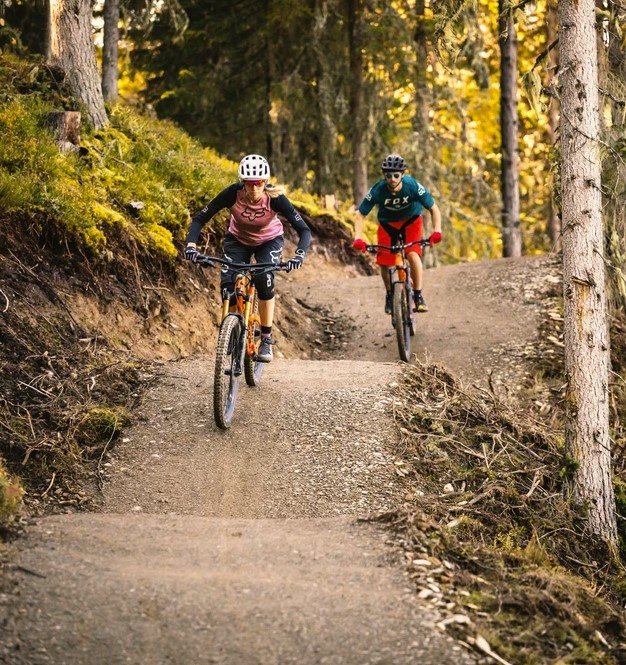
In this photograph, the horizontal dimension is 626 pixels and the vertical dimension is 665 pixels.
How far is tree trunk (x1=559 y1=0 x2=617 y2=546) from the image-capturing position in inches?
348

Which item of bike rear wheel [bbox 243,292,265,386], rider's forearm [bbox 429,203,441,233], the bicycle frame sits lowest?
bike rear wheel [bbox 243,292,265,386]

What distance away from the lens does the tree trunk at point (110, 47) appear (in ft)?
55.9

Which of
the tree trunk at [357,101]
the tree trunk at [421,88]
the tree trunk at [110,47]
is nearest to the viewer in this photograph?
the tree trunk at [110,47]

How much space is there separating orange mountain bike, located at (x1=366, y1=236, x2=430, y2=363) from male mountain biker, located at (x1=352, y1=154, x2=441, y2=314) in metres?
0.13

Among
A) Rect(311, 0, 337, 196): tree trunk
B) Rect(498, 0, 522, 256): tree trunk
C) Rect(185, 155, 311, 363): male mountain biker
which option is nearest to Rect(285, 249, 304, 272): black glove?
Rect(185, 155, 311, 363): male mountain biker

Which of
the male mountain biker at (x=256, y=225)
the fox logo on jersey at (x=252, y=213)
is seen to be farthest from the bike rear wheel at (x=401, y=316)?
the fox logo on jersey at (x=252, y=213)

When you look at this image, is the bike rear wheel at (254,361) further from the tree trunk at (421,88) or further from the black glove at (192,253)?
the tree trunk at (421,88)

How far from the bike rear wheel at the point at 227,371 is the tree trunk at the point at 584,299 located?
3162 mm

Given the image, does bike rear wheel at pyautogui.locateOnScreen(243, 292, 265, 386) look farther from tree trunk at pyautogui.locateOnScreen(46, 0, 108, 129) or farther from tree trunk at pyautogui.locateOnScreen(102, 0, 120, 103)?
tree trunk at pyautogui.locateOnScreen(102, 0, 120, 103)

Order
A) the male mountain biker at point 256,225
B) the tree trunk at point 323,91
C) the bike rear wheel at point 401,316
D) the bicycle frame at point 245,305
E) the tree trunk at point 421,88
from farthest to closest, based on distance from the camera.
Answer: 1. the tree trunk at point 421,88
2. the tree trunk at point 323,91
3. the bike rear wheel at point 401,316
4. the bicycle frame at point 245,305
5. the male mountain biker at point 256,225

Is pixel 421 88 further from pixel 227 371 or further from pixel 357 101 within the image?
pixel 227 371

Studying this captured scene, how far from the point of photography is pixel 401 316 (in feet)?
40.6

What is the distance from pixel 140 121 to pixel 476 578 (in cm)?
1102

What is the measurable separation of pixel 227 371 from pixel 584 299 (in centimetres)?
342
